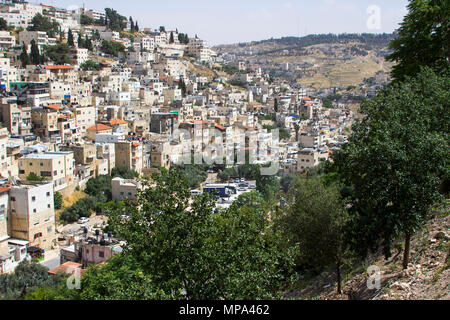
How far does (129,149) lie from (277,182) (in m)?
7.71

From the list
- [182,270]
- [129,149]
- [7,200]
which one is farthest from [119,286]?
[129,149]

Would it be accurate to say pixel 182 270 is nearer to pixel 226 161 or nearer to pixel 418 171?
pixel 418 171

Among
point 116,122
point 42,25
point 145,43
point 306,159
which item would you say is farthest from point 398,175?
point 145,43

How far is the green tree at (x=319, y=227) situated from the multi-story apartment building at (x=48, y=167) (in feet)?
45.5

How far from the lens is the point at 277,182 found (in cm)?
2444

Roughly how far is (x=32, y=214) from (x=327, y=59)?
93.5m

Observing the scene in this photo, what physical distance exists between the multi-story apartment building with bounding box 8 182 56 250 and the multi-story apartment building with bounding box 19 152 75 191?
235cm

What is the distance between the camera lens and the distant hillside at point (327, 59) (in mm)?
85750

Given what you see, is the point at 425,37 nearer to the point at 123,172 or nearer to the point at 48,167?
the point at 48,167

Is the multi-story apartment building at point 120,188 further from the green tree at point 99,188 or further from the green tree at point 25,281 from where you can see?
the green tree at point 25,281

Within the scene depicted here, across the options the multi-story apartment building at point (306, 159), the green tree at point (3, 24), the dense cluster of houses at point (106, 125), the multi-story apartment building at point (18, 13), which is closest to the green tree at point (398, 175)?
the dense cluster of houses at point (106, 125)

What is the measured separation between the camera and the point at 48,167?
18719 millimetres

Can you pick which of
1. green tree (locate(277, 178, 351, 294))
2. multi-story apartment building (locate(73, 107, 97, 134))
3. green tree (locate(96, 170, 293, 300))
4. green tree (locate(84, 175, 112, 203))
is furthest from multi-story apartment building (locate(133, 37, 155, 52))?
green tree (locate(96, 170, 293, 300))

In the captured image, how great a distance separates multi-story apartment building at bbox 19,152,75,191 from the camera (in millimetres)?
18750
